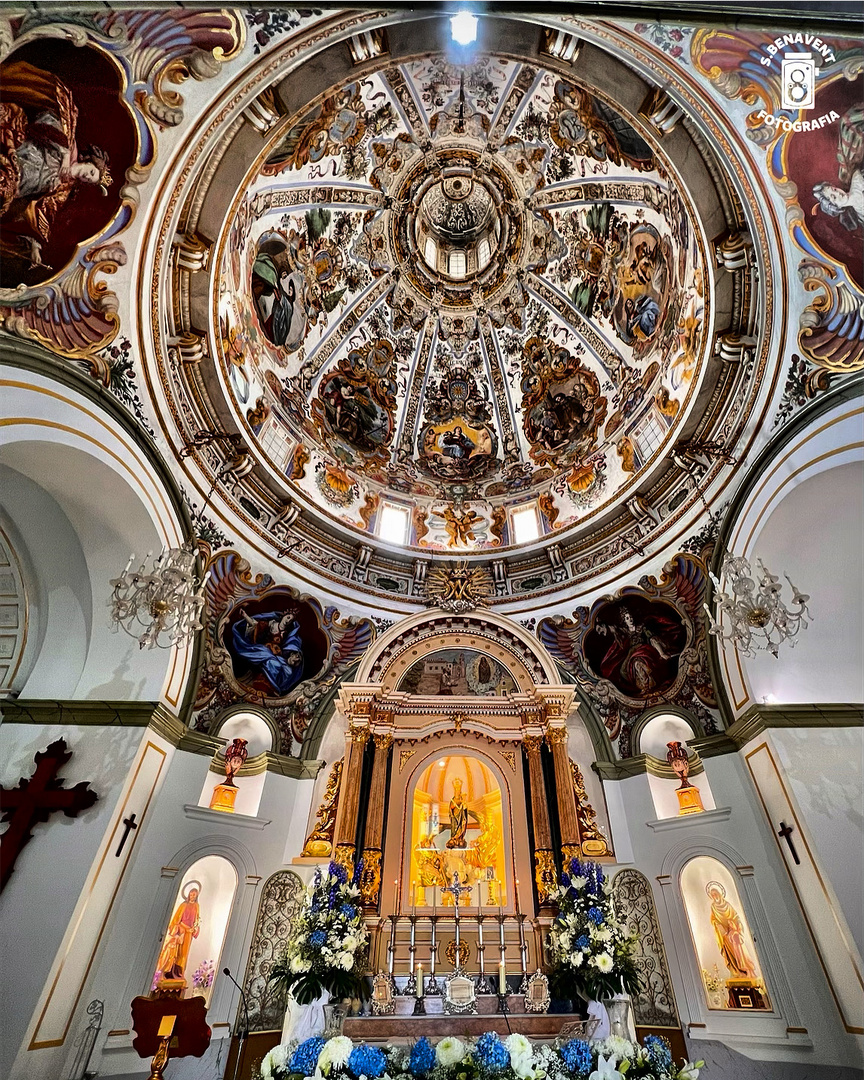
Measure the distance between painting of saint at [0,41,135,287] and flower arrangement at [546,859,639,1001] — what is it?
38.3 ft

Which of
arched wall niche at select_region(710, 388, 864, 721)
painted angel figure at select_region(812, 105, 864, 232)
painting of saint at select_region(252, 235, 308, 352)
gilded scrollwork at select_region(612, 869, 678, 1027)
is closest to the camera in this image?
painted angel figure at select_region(812, 105, 864, 232)

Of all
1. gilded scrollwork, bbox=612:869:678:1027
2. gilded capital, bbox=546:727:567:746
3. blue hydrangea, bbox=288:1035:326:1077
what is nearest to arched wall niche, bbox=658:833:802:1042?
gilded scrollwork, bbox=612:869:678:1027

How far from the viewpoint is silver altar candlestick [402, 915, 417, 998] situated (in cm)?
791

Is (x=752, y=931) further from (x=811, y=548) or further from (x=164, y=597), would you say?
(x=164, y=597)

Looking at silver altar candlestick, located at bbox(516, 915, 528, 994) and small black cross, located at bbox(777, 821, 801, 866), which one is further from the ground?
small black cross, located at bbox(777, 821, 801, 866)

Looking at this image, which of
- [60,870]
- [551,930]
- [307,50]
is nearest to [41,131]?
[307,50]

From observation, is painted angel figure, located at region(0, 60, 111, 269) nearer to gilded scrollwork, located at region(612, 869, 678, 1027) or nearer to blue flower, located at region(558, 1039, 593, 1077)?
blue flower, located at region(558, 1039, 593, 1077)

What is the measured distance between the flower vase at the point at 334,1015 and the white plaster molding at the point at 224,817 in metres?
3.35

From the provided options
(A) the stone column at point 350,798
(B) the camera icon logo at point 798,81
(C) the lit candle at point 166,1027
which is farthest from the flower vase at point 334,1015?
(B) the camera icon logo at point 798,81

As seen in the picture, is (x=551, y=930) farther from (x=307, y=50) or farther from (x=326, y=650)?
(x=307, y=50)

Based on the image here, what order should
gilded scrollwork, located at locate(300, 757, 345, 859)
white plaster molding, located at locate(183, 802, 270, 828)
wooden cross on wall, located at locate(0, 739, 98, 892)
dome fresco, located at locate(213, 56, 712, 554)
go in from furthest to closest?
1. dome fresco, located at locate(213, 56, 712, 554)
2. gilded scrollwork, located at locate(300, 757, 345, 859)
3. white plaster molding, located at locate(183, 802, 270, 828)
4. wooden cross on wall, located at locate(0, 739, 98, 892)

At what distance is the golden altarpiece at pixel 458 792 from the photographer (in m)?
9.13

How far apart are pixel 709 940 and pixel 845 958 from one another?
2.47 metres

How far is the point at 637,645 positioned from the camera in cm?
1206
